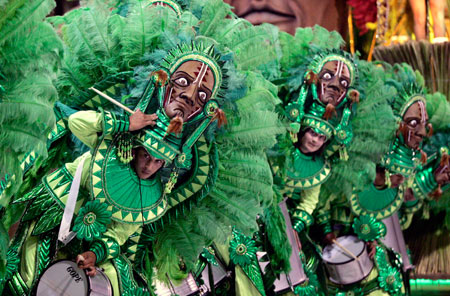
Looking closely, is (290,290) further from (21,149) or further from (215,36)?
(21,149)

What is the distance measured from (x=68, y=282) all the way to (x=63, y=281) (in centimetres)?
2

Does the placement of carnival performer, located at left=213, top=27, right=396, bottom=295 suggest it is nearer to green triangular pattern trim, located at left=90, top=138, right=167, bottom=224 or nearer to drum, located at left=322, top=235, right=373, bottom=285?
drum, located at left=322, top=235, right=373, bottom=285

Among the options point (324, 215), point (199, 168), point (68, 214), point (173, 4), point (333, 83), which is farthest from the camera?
point (324, 215)

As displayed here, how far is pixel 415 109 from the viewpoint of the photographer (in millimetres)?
4707

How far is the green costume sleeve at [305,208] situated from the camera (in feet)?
14.2

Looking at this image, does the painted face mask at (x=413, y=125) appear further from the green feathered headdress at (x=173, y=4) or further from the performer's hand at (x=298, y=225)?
the green feathered headdress at (x=173, y=4)

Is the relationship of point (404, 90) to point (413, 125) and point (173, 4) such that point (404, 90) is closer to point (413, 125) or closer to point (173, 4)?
point (413, 125)

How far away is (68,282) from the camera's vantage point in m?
2.84

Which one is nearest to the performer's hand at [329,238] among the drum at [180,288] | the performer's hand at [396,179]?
the performer's hand at [396,179]

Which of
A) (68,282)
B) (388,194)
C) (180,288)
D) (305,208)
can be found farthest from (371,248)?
(68,282)

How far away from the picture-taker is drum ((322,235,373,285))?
4.65 metres

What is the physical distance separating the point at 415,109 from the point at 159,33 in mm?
2164

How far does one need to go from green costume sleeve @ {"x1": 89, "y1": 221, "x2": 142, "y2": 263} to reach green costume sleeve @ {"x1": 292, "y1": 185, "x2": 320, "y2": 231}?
144 centimetres

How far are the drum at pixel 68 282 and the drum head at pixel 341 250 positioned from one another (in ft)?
6.62
